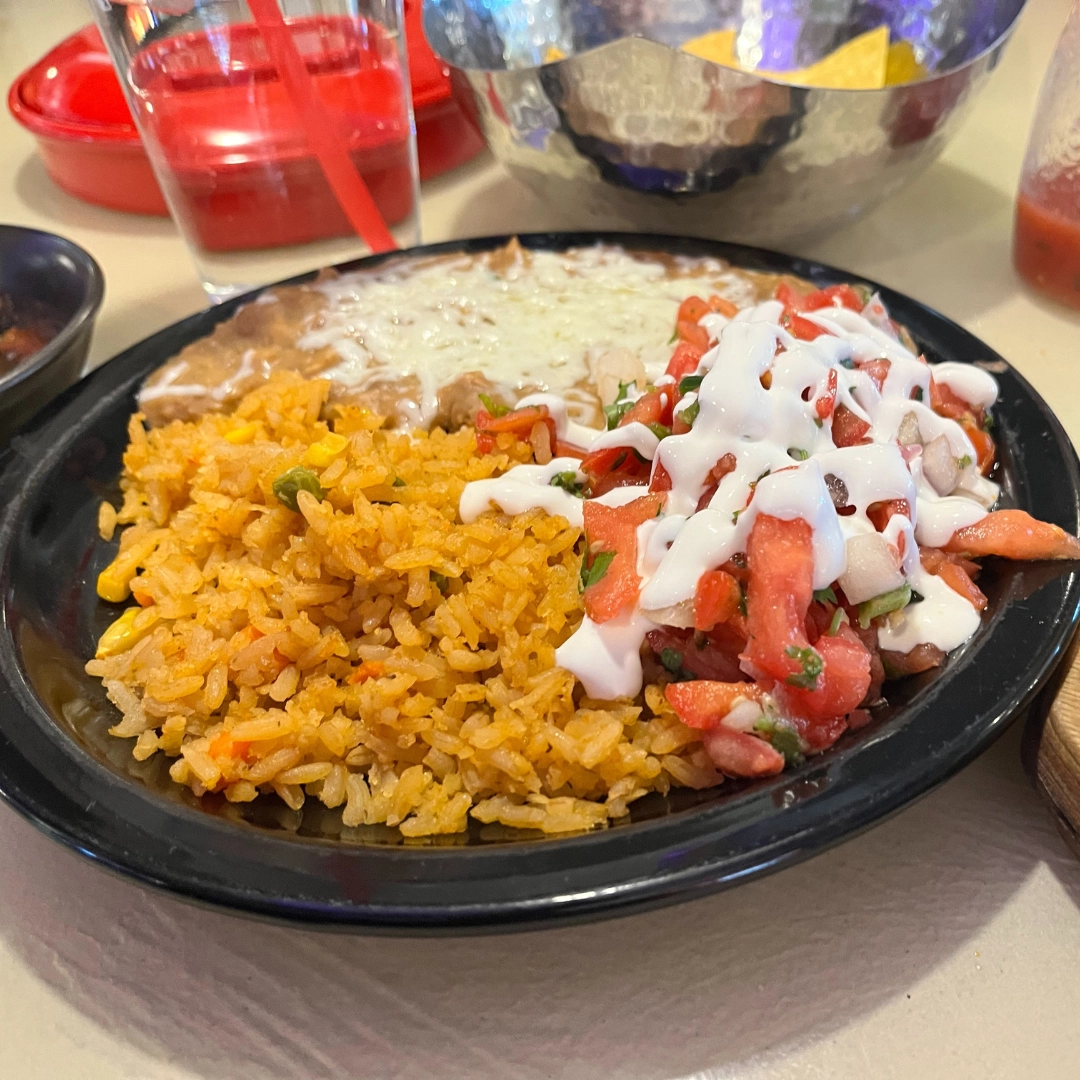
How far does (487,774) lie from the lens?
1.12m

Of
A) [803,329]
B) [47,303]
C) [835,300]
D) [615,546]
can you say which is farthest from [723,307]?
[47,303]

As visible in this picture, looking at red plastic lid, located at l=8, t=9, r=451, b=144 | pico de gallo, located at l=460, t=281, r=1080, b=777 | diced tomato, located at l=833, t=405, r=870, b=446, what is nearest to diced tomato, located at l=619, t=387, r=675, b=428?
pico de gallo, located at l=460, t=281, r=1080, b=777

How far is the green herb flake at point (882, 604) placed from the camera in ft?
3.75

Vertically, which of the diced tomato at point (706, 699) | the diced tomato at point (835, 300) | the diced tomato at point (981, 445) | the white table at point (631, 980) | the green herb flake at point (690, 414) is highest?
the green herb flake at point (690, 414)

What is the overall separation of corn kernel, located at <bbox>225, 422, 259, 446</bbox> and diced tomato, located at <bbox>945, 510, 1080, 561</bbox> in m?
1.08

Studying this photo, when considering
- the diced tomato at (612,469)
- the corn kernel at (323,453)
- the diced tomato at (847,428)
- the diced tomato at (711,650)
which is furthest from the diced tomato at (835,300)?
the corn kernel at (323,453)

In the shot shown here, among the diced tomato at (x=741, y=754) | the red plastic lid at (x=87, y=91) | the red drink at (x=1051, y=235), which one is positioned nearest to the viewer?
the diced tomato at (x=741, y=754)

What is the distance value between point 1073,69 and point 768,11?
2.71 ft

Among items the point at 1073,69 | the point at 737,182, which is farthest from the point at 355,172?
the point at 1073,69

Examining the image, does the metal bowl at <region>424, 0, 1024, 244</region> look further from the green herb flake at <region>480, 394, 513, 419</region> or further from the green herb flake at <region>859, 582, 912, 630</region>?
the green herb flake at <region>859, 582, 912, 630</region>

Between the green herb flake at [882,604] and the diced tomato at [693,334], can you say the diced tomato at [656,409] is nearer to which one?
Answer: the diced tomato at [693,334]

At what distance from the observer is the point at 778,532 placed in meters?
1.10

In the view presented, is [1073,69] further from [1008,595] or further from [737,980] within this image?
[737,980]

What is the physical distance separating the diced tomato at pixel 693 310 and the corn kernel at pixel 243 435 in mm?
765
